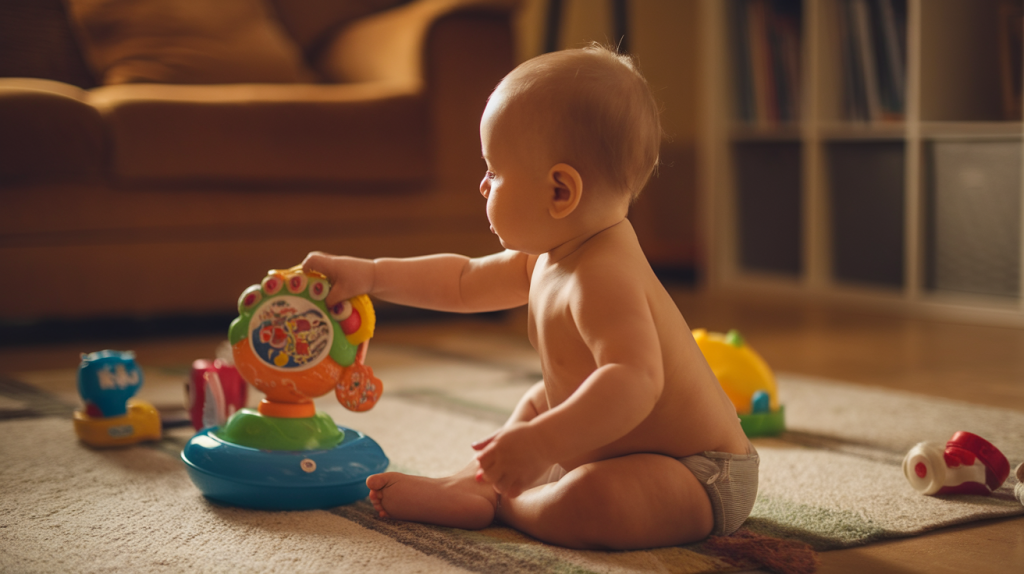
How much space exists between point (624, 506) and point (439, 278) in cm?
30

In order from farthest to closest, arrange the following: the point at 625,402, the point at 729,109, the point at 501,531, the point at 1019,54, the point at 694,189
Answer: the point at 694,189 → the point at 729,109 → the point at 1019,54 → the point at 501,531 → the point at 625,402

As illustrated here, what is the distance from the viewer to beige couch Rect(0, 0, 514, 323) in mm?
1782

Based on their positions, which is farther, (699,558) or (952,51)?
(952,51)

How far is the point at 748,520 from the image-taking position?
0.88 metres

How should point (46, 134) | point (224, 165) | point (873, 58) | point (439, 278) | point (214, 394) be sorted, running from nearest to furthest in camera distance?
point (439, 278), point (214, 394), point (46, 134), point (224, 165), point (873, 58)

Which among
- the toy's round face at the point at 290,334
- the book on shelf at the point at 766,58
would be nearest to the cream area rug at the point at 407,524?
the toy's round face at the point at 290,334

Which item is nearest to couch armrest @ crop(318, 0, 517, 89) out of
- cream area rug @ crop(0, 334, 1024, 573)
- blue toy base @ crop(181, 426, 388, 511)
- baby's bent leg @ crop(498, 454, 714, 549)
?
cream area rug @ crop(0, 334, 1024, 573)

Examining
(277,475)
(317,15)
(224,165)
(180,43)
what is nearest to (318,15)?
(317,15)

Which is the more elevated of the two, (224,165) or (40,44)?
(40,44)

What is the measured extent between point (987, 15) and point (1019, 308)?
659 mm

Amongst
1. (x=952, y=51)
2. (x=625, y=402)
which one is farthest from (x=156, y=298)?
(x=952, y=51)

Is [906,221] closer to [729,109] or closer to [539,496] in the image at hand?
[729,109]

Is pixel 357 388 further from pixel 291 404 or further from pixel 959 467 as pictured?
pixel 959 467

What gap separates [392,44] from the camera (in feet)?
7.17
